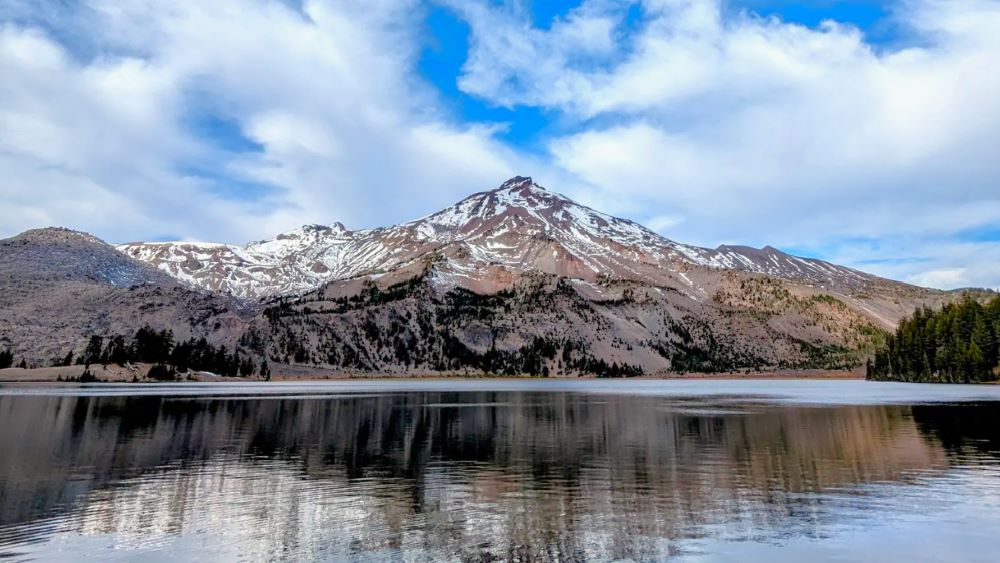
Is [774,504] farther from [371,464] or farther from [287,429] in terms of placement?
[287,429]

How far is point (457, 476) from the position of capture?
3741 cm

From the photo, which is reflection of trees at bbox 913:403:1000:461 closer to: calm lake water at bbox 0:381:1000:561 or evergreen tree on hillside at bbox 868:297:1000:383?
calm lake water at bbox 0:381:1000:561

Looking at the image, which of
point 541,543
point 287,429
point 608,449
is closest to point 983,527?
point 541,543

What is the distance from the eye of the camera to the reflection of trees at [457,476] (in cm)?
2517

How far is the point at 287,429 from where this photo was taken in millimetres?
65688

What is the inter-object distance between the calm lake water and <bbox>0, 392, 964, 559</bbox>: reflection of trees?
163 mm

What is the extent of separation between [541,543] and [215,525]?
1341cm

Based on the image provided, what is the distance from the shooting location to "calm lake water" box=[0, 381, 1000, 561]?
22766 millimetres

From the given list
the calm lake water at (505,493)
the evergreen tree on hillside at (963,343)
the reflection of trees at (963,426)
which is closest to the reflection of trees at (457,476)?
the calm lake water at (505,493)

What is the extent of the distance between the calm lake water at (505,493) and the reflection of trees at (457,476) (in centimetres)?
16

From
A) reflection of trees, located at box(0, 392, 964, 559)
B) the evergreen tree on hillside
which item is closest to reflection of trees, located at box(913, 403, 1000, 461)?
reflection of trees, located at box(0, 392, 964, 559)

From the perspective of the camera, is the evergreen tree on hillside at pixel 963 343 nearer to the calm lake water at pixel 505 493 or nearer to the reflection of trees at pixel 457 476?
the reflection of trees at pixel 457 476

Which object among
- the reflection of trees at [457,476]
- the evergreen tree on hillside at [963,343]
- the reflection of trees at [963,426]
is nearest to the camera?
the reflection of trees at [457,476]

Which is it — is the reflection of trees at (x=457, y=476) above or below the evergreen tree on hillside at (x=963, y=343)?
below
